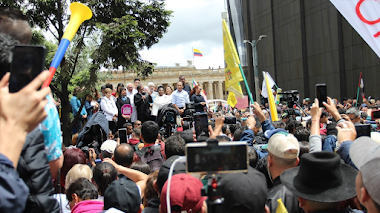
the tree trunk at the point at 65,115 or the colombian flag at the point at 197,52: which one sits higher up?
the colombian flag at the point at 197,52

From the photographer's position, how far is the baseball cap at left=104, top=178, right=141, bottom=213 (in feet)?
9.31

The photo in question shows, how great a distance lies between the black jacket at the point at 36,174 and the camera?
152 centimetres

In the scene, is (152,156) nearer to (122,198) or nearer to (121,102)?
(122,198)

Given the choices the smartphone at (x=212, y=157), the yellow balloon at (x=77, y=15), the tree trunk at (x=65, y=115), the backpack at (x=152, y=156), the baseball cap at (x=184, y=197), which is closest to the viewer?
the smartphone at (x=212, y=157)

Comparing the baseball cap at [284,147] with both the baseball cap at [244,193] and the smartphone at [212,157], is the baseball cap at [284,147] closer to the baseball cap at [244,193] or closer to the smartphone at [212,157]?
the baseball cap at [244,193]

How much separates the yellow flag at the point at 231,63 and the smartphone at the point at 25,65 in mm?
7055

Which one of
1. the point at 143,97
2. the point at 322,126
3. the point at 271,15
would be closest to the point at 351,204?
the point at 322,126

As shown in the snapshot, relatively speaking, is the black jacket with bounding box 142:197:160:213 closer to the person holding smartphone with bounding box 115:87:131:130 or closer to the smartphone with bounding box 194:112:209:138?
the smartphone with bounding box 194:112:209:138

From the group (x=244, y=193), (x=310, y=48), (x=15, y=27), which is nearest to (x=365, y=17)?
(x=244, y=193)

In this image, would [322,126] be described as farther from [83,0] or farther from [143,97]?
[83,0]

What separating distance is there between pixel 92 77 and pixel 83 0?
3.07 metres

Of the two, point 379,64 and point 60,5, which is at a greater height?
point 60,5

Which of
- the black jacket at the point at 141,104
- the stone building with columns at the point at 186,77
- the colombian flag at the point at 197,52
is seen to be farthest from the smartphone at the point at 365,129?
the stone building with columns at the point at 186,77

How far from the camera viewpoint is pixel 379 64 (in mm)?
23156
